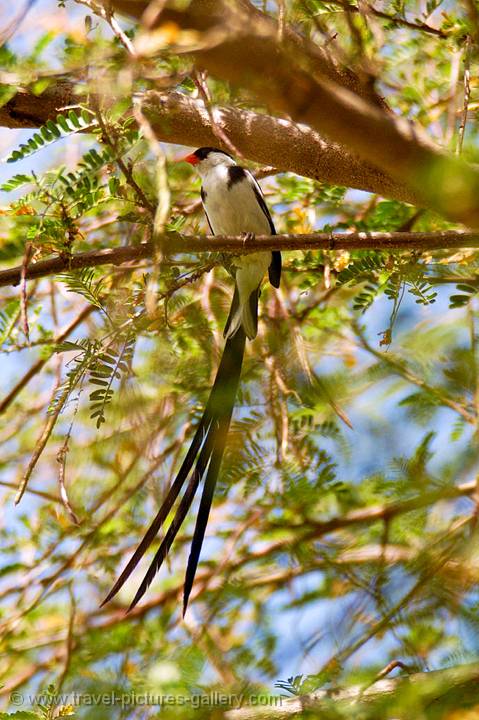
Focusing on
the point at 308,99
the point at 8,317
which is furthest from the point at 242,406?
the point at 308,99

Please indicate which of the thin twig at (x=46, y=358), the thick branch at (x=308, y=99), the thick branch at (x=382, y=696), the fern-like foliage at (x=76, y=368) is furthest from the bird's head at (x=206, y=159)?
the thick branch at (x=308, y=99)

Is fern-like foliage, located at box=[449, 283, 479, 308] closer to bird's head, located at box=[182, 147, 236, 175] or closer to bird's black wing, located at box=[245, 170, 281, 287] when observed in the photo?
bird's black wing, located at box=[245, 170, 281, 287]

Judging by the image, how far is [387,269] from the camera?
4.68ft

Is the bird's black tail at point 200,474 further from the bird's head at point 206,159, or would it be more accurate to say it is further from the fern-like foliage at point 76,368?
the bird's head at point 206,159

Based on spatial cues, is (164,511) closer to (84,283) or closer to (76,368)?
(76,368)

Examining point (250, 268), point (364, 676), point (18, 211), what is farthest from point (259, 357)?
point (364, 676)

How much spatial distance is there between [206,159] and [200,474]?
1170 mm

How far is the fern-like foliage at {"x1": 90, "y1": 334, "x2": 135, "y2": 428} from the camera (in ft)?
4.29

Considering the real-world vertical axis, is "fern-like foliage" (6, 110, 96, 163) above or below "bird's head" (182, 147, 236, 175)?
below

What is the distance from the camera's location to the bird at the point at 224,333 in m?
1.36

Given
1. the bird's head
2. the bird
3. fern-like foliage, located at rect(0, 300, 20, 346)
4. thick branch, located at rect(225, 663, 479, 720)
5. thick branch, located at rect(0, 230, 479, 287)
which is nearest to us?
thick branch, located at rect(225, 663, 479, 720)

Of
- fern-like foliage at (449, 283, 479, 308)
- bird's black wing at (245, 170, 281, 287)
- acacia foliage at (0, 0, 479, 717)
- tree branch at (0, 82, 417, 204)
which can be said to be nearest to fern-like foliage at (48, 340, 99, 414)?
acacia foliage at (0, 0, 479, 717)

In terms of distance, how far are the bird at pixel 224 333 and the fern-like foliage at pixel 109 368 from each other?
0.21m

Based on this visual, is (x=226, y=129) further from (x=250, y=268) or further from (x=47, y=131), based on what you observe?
(x=250, y=268)
